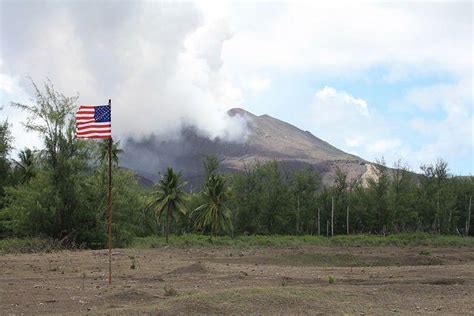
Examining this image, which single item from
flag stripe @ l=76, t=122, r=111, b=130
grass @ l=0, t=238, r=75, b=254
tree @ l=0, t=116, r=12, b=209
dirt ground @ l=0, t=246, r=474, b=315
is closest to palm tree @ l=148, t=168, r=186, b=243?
tree @ l=0, t=116, r=12, b=209

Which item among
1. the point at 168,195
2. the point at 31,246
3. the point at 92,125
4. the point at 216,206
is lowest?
the point at 31,246

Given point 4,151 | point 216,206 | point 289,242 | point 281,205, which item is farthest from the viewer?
point 281,205

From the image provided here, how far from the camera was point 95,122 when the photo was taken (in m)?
16.7

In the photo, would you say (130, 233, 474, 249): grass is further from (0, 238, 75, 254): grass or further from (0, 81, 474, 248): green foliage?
(0, 238, 75, 254): grass

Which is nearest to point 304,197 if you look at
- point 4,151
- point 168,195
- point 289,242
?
point 168,195

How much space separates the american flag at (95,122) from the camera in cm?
1661

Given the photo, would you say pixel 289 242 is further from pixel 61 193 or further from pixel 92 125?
pixel 92 125

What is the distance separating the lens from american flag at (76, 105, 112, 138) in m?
16.6

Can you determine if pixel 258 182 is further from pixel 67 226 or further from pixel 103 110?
pixel 103 110

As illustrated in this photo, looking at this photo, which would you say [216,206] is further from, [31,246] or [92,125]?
[92,125]

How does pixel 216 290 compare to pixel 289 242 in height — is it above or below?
above

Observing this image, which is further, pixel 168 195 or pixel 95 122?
pixel 168 195

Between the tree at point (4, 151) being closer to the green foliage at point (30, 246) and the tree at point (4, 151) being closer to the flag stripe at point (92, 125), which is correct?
the green foliage at point (30, 246)

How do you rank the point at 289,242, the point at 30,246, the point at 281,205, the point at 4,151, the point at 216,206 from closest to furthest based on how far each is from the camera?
the point at 30,246 < the point at 4,151 < the point at 289,242 < the point at 216,206 < the point at 281,205
